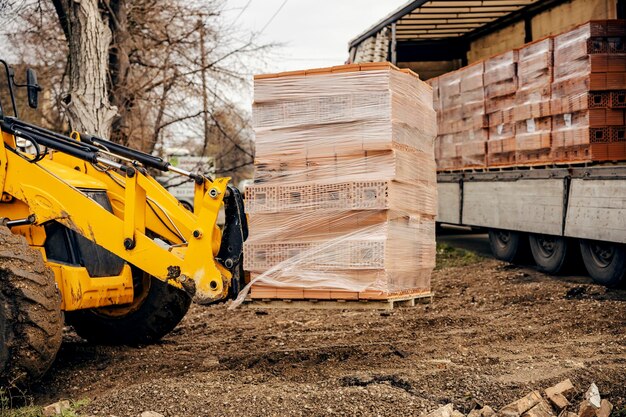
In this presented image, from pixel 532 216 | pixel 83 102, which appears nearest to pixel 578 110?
pixel 532 216

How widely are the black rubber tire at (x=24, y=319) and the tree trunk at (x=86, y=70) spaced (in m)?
5.65

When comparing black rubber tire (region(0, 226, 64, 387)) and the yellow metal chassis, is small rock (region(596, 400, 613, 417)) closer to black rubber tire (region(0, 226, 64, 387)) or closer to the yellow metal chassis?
the yellow metal chassis

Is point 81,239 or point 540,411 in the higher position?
point 81,239

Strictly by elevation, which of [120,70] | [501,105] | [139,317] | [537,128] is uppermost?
[120,70]

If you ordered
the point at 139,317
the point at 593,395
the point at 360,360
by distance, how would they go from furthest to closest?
the point at 139,317, the point at 360,360, the point at 593,395

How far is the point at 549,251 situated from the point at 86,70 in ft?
22.7

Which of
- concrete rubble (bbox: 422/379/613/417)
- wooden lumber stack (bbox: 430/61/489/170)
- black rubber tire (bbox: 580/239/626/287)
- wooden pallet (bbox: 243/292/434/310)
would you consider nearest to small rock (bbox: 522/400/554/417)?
concrete rubble (bbox: 422/379/613/417)

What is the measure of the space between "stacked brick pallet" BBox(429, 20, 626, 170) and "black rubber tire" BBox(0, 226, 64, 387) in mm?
7081

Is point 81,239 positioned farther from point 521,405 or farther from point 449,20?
point 449,20

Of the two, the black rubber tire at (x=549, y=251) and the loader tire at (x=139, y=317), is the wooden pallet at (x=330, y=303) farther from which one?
the black rubber tire at (x=549, y=251)

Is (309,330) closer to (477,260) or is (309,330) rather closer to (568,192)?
(568,192)

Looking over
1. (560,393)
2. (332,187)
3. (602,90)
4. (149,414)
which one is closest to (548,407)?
(560,393)

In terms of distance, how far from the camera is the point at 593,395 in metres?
5.33

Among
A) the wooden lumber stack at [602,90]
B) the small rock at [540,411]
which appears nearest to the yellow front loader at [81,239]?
the small rock at [540,411]
